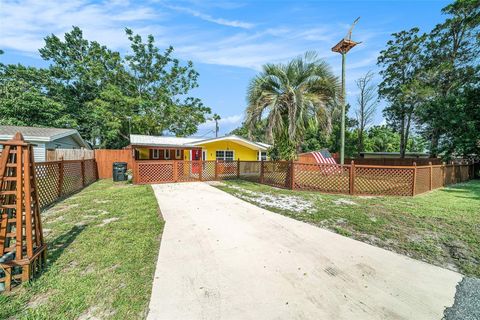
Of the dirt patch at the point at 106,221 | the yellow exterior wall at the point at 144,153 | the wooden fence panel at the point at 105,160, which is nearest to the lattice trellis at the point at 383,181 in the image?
the dirt patch at the point at 106,221

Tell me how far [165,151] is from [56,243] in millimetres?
12304

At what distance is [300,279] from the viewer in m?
2.70

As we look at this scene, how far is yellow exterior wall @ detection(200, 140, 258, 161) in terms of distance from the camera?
16.6 m

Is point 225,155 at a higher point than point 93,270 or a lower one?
higher

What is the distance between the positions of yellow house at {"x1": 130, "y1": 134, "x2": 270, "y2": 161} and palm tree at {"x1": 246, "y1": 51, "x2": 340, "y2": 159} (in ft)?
22.6

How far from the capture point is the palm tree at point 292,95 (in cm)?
876

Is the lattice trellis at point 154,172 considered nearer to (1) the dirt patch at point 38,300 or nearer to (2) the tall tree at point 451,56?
(1) the dirt patch at point 38,300

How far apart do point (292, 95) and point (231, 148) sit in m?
9.49

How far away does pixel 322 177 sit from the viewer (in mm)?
8875

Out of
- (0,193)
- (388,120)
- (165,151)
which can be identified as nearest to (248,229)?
(0,193)

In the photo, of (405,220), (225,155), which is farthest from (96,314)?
(225,155)

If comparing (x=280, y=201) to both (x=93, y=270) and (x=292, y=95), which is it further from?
(x=93, y=270)

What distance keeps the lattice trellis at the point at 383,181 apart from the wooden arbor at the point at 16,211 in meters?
9.07

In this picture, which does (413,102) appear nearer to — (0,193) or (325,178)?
(325,178)
